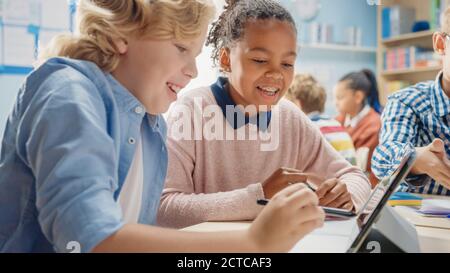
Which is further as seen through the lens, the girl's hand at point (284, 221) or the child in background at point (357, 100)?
the child in background at point (357, 100)

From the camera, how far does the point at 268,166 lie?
115 cm

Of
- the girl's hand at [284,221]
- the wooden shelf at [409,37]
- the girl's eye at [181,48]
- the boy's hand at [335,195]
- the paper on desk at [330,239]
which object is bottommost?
the paper on desk at [330,239]

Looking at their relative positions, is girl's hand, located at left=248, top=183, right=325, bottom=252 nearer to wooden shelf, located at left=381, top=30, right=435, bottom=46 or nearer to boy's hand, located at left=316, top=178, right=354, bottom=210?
boy's hand, located at left=316, top=178, right=354, bottom=210

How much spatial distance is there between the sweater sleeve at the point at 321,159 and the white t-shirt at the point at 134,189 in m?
0.46

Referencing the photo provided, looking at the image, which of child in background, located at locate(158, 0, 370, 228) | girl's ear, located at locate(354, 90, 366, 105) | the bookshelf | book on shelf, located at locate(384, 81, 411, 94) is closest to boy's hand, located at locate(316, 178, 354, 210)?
child in background, located at locate(158, 0, 370, 228)

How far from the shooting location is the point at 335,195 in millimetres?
926

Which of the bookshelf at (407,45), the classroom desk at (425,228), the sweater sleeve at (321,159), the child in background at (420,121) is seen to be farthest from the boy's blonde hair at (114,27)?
the bookshelf at (407,45)

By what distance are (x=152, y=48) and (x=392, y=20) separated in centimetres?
355

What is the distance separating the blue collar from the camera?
1128mm

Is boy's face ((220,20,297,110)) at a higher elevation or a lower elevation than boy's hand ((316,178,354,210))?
higher

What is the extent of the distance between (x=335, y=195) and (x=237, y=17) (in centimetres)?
46

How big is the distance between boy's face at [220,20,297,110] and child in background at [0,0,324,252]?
0.31m

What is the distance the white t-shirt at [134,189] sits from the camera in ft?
2.47

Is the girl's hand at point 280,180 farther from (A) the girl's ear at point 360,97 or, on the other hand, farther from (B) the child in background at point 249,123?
(A) the girl's ear at point 360,97
